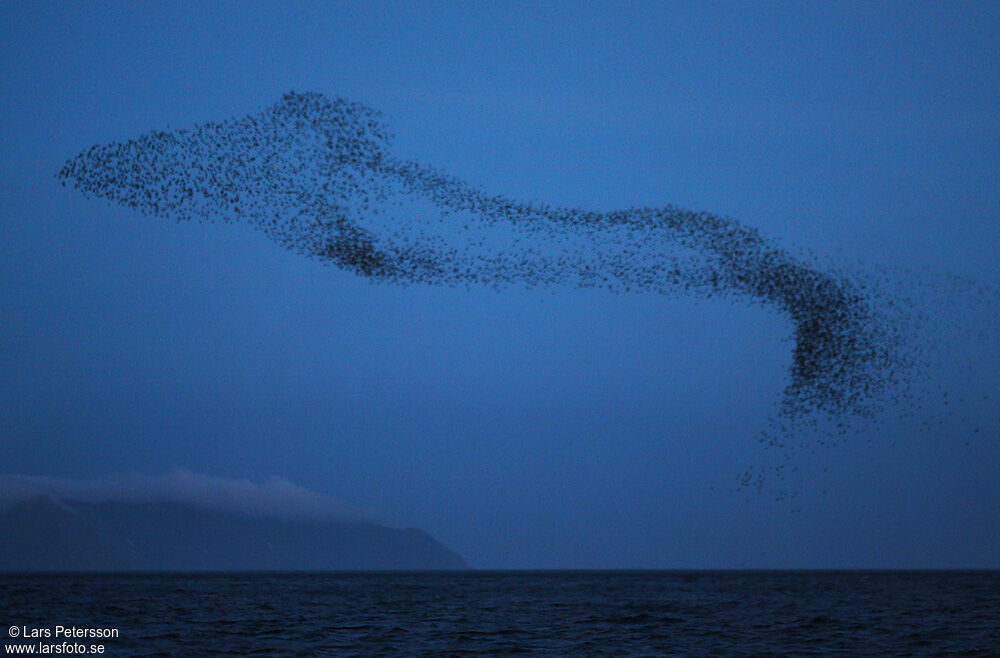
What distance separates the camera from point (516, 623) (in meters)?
64.5

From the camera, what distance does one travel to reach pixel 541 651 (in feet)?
160

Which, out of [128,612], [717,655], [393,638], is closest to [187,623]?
[128,612]

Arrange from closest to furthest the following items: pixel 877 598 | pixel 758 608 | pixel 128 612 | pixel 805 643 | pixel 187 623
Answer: pixel 805 643, pixel 187 623, pixel 128 612, pixel 758 608, pixel 877 598

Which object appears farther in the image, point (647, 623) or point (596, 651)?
point (647, 623)

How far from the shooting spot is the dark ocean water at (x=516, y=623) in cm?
4991

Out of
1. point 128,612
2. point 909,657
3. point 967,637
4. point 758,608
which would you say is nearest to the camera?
point 909,657

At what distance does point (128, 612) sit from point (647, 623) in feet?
95.8

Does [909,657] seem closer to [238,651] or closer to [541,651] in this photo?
[541,651]

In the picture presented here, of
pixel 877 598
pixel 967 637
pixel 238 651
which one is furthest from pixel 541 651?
pixel 877 598

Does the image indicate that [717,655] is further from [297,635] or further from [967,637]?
[297,635]

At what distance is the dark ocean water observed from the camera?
49906mm

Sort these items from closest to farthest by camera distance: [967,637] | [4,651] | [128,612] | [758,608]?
[4,651] → [967,637] → [128,612] → [758,608]

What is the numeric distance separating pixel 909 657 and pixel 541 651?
1418cm

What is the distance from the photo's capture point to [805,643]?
173ft
